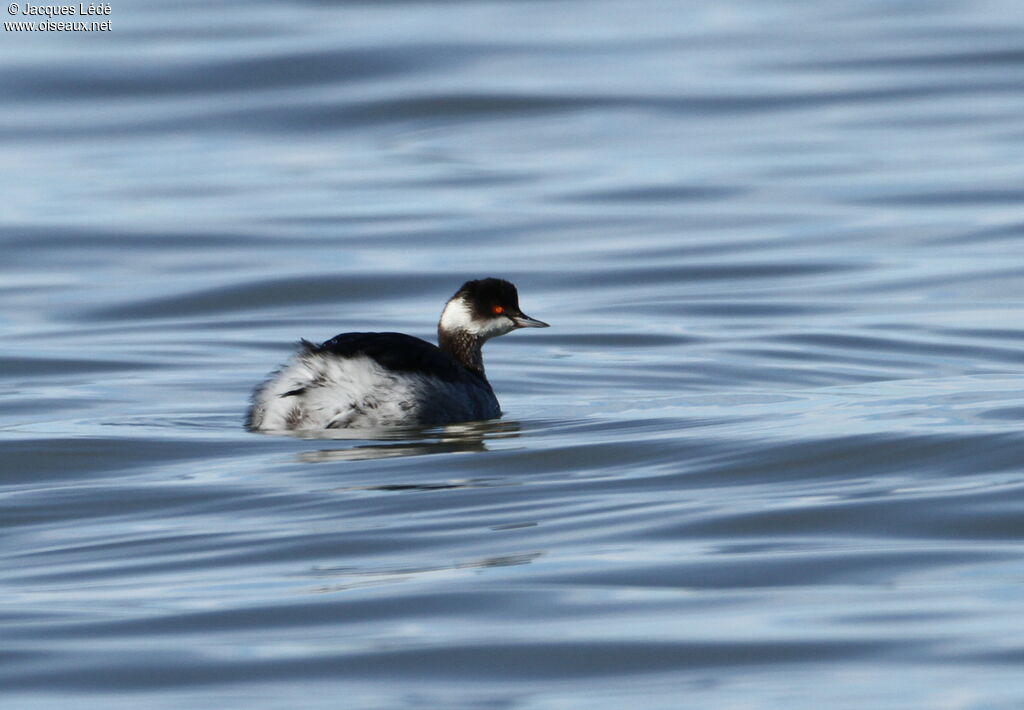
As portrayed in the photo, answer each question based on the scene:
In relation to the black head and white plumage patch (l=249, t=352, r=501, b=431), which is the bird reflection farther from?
the black head

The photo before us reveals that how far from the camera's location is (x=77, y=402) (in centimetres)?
1005

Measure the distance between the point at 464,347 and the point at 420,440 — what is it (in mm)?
1602

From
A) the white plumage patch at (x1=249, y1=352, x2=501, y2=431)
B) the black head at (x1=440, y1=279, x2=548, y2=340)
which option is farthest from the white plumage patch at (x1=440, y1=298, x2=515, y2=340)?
the white plumage patch at (x1=249, y1=352, x2=501, y2=431)

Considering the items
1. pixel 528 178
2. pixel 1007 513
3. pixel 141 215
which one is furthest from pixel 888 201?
pixel 1007 513

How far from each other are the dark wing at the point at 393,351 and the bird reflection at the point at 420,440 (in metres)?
0.26

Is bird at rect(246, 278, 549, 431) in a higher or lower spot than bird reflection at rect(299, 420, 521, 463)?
higher

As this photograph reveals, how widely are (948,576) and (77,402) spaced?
17.5ft

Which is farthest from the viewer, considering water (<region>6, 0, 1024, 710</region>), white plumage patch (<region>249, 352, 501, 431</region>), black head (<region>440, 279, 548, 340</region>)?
black head (<region>440, 279, 548, 340</region>)

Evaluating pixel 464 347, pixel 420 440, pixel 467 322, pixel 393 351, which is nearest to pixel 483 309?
pixel 467 322

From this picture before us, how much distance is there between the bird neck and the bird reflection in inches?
34.3

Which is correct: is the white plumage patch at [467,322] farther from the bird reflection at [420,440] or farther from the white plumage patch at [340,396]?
the white plumage patch at [340,396]

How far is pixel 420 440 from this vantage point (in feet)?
28.1

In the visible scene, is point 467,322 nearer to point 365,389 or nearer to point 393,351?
point 393,351

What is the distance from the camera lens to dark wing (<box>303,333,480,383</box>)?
28.7ft
